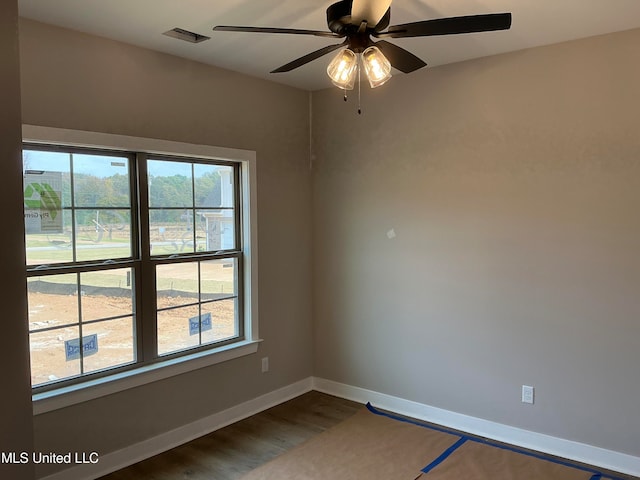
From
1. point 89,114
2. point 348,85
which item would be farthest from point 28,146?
point 348,85

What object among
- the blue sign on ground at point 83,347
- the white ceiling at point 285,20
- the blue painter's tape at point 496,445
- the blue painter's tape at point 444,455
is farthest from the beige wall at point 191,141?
the blue painter's tape at point 444,455

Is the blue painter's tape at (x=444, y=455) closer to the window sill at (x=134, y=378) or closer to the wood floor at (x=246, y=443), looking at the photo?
the wood floor at (x=246, y=443)

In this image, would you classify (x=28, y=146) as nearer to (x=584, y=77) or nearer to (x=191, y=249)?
Result: (x=191, y=249)

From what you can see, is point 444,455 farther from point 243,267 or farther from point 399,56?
point 399,56

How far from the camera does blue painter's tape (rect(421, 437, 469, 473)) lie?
9.70ft

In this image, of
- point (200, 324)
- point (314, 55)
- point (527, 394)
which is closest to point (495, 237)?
point (527, 394)

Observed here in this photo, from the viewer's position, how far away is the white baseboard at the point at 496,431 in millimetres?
2955

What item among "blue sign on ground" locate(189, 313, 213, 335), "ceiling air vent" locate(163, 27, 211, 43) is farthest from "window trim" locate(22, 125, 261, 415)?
"ceiling air vent" locate(163, 27, 211, 43)

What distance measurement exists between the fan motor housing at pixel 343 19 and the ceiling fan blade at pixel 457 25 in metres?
0.06

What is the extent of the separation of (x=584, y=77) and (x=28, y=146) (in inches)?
125

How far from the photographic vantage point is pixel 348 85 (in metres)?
2.22

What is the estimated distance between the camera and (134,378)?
9.93 feet

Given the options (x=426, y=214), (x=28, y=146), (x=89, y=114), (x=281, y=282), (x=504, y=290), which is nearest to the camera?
(x=28, y=146)

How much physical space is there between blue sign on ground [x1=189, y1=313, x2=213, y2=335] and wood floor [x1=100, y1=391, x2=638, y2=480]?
0.72 m
